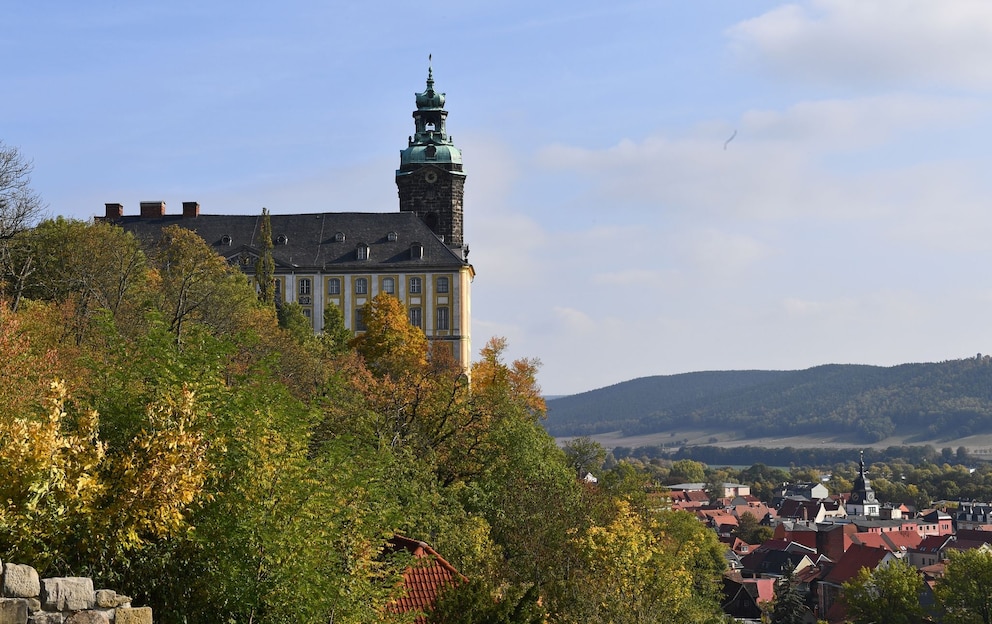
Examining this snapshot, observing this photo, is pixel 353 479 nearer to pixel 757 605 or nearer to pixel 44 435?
pixel 44 435

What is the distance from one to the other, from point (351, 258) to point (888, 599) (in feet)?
151

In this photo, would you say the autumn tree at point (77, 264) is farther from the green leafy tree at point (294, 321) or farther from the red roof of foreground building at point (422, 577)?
the red roof of foreground building at point (422, 577)

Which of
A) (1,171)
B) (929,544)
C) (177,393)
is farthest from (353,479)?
(929,544)

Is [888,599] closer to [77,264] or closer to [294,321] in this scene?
[294,321]

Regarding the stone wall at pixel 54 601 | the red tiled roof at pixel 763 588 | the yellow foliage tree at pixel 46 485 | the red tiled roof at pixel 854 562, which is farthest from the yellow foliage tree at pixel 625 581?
the red tiled roof at pixel 854 562

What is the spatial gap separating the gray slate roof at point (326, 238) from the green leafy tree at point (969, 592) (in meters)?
41.2

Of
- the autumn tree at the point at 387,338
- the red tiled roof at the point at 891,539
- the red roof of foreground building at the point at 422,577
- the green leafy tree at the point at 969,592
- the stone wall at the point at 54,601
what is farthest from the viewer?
the red tiled roof at the point at 891,539

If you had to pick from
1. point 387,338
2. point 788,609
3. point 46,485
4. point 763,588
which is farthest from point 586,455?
point 46,485

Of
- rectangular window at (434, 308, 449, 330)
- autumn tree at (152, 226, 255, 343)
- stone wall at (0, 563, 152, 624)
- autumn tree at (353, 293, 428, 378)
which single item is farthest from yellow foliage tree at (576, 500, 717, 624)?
rectangular window at (434, 308, 449, 330)

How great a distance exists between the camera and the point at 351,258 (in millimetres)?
102438

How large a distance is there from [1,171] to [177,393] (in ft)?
108

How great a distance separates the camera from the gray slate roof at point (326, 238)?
10131 centimetres

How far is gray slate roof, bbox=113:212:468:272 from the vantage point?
101 meters

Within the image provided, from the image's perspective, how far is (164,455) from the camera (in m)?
15.7
